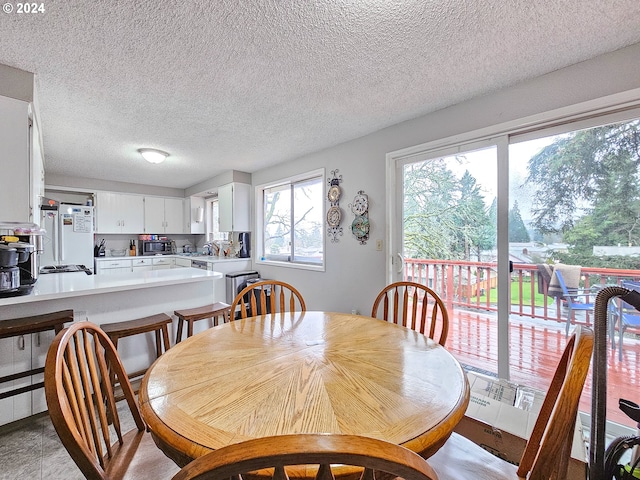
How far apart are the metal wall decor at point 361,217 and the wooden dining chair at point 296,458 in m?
2.60

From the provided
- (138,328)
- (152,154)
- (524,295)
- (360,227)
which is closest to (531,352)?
(524,295)

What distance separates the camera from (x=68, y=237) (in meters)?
4.41

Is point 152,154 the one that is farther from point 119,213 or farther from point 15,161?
point 119,213

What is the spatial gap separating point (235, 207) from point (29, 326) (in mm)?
3002

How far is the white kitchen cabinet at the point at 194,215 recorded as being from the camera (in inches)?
→ 227

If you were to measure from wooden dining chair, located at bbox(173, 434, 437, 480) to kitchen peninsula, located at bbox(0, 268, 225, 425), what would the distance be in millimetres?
2151

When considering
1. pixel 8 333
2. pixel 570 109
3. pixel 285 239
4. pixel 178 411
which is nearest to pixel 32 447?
pixel 8 333

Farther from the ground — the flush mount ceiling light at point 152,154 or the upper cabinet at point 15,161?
the flush mount ceiling light at point 152,154

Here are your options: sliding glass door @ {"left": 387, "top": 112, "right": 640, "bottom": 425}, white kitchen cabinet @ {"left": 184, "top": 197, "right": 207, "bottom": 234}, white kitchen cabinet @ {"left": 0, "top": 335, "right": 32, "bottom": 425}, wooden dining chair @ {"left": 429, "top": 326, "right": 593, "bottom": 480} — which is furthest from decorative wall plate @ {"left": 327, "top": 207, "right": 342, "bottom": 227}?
white kitchen cabinet @ {"left": 184, "top": 197, "right": 207, "bottom": 234}

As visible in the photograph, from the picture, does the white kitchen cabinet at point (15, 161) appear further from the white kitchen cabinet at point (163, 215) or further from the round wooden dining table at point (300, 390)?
the white kitchen cabinet at point (163, 215)

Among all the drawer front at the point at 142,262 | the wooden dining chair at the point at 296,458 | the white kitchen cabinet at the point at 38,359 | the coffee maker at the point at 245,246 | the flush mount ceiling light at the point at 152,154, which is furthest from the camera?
the drawer front at the point at 142,262

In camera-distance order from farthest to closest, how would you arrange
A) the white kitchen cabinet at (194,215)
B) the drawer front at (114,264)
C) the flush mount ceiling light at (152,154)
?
the white kitchen cabinet at (194,215), the drawer front at (114,264), the flush mount ceiling light at (152,154)

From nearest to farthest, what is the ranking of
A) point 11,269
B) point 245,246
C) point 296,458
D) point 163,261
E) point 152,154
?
point 296,458
point 11,269
point 152,154
point 245,246
point 163,261

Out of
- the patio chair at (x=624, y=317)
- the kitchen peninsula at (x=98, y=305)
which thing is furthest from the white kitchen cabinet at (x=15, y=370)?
the patio chair at (x=624, y=317)
